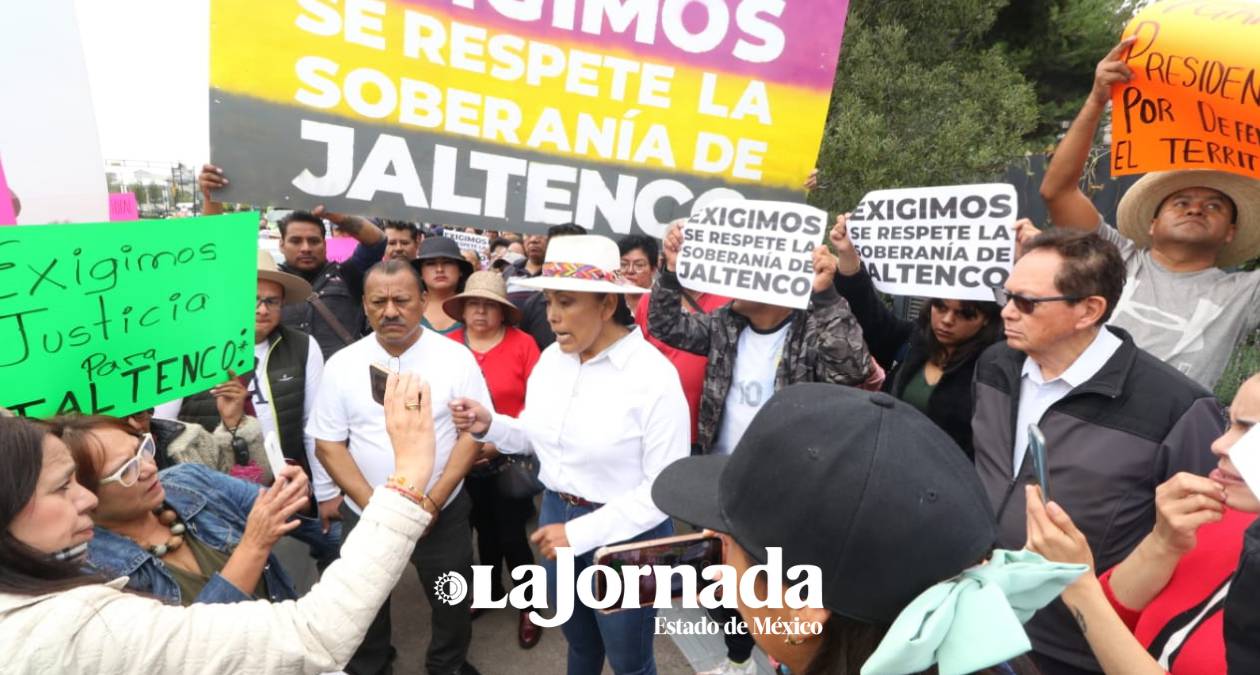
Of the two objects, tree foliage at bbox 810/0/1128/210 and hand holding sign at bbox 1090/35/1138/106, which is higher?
tree foliage at bbox 810/0/1128/210

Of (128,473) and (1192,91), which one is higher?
(1192,91)

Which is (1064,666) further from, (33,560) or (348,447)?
(348,447)

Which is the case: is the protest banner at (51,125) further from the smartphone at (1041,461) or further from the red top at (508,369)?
the smartphone at (1041,461)

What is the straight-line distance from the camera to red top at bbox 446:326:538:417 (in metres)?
3.66

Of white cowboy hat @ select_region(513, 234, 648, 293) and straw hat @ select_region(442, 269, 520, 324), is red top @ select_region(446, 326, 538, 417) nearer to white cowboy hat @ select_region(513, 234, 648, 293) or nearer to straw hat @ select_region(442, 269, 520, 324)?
straw hat @ select_region(442, 269, 520, 324)

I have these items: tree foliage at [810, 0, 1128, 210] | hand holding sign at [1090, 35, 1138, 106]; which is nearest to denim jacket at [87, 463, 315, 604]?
hand holding sign at [1090, 35, 1138, 106]

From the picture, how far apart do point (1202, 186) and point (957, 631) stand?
279 centimetres

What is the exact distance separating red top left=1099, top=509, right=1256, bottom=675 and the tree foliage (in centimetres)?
543

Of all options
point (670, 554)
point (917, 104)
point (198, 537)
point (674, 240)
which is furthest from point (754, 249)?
point (917, 104)

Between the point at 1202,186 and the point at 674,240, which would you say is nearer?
the point at 1202,186

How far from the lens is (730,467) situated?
115 centimetres

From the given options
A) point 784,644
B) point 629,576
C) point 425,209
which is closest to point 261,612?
point 629,576

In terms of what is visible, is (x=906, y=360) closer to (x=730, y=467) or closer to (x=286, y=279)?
(x=730, y=467)

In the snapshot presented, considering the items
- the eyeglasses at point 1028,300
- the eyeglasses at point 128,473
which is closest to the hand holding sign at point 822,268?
the eyeglasses at point 1028,300
